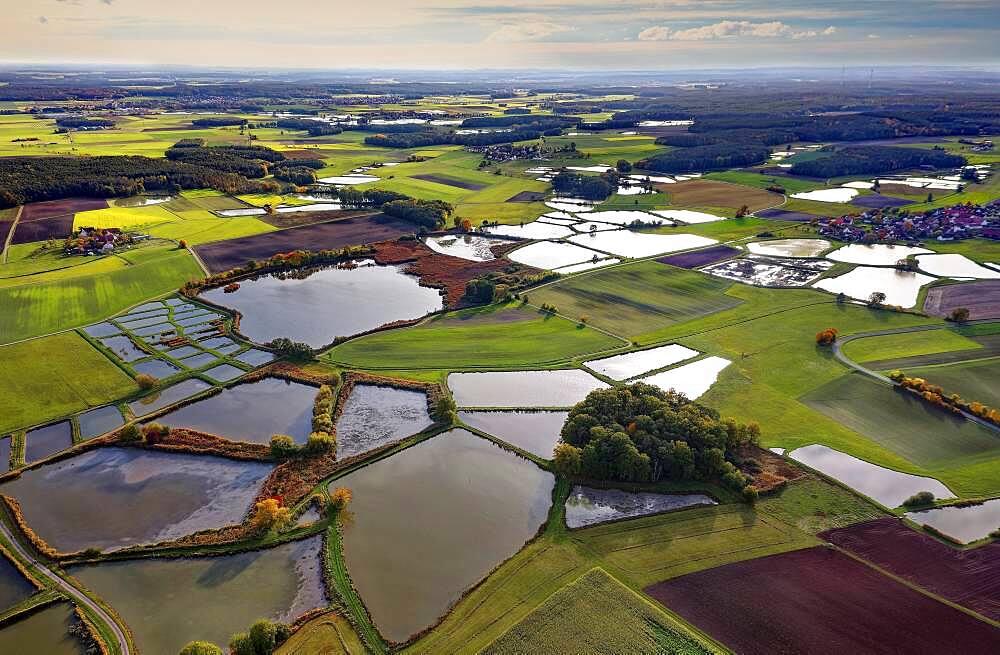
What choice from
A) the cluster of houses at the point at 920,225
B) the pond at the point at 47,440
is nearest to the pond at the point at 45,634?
the pond at the point at 47,440

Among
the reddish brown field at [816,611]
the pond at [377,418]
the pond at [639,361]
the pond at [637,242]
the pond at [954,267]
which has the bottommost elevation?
the reddish brown field at [816,611]

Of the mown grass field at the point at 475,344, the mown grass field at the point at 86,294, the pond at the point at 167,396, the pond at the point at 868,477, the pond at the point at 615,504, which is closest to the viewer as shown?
the pond at the point at 615,504

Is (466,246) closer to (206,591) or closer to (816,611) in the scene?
(206,591)

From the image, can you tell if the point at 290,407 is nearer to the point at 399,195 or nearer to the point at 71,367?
the point at 71,367

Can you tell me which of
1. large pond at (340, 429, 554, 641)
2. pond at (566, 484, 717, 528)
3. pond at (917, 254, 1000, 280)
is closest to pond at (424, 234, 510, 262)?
large pond at (340, 429, 554, 641)

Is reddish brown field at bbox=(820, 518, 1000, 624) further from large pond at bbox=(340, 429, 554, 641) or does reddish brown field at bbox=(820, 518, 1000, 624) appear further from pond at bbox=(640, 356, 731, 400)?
large pond at bbox=(340, 429, 554, 641)

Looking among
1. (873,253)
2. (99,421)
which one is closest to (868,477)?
(99,421)

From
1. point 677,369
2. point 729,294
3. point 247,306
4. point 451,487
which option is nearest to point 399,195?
point 247,306

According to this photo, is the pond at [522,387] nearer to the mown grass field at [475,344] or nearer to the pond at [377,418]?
the mown grass field at [475,344]
